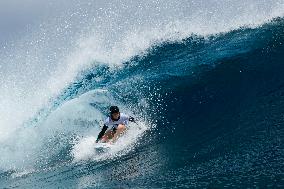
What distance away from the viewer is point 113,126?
1202cm

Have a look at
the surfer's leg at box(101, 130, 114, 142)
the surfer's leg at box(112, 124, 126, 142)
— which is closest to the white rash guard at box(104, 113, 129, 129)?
the surfer's leg at box(112, 124, 126, 142)

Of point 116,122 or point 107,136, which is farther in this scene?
point 116,122

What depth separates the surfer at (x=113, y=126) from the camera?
1167 cm

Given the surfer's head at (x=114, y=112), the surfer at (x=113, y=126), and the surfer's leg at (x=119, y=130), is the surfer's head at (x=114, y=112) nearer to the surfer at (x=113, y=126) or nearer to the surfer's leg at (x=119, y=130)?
the surfer at (x=113, y=126)

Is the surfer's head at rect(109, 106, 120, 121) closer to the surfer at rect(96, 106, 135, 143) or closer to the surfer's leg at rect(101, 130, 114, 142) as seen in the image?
the surfer at rect(96, 106, 135, 143)

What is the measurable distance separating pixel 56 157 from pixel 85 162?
1651 mm

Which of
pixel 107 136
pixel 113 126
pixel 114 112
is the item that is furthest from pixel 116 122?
pixel 107 136

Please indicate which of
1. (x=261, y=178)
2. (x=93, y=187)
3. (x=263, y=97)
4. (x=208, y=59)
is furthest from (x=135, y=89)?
(x=261, y=178)

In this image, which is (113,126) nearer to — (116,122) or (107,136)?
(116,122)

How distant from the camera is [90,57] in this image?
2223cm

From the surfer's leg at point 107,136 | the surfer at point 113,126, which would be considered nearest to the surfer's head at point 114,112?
the surfer at point 113,126

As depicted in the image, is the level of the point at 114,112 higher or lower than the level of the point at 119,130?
higher

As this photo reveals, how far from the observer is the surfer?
→ 11.7 m

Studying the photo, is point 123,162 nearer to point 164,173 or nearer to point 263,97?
point 164,173
